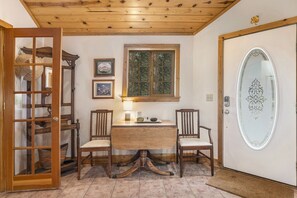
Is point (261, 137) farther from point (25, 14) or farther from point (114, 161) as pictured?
point (25, 14)

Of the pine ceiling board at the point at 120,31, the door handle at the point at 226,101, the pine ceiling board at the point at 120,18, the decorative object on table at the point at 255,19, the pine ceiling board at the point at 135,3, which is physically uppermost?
the pine ceiling board at the point at 135,3

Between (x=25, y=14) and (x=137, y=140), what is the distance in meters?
2.37

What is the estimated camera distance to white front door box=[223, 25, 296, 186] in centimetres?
224

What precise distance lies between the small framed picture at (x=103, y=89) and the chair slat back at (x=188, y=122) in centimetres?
119

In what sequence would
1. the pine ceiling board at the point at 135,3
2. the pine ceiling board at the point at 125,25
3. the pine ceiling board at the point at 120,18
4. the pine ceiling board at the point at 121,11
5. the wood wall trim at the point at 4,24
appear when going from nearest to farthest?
1. the wood wall trim at the point at 4,24
2. the pine ceiling board at the point at 135,3
3. the pine ceiling board at the point at 121,11
4. the pine ceiling board at the point at 120,18
5. the pine ceiling board at the point at 125,25

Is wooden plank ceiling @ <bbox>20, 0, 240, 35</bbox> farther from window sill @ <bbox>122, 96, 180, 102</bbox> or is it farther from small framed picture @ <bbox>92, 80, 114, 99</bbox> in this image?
window sill @ <bbox>122, 96, 180, 102</bbox>

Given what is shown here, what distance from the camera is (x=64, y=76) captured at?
3.49m

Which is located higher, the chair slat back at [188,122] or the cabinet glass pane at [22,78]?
the cabinet glass pane at [22,78]

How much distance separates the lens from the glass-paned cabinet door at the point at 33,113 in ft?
8.33

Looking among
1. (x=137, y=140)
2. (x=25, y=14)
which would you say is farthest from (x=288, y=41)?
(x=25, y=14)

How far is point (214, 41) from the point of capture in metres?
3.34

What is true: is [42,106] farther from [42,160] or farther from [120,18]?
[120,18]

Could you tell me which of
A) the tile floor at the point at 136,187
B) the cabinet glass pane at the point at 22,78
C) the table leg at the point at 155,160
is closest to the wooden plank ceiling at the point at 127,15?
the cabinet glass pane at the point at 22,78

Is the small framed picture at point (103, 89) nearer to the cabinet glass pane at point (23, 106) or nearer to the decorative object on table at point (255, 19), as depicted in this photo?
the cabinet glass pane at point (23, 106)
